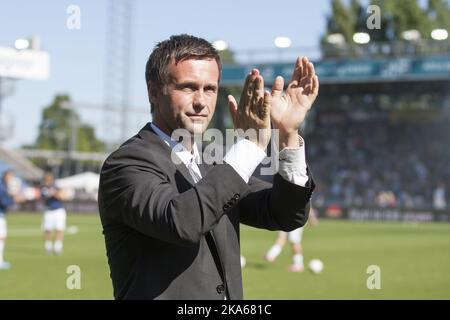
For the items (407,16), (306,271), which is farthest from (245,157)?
(407,16)

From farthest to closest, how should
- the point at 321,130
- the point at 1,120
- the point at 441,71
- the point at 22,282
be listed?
1. the point at 321,130
2. the point at 1,120
3. the point at 441,71
4. the point at 22,282

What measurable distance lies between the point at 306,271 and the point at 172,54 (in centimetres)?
1361

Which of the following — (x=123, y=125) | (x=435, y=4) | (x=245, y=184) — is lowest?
(x=123, y=125)

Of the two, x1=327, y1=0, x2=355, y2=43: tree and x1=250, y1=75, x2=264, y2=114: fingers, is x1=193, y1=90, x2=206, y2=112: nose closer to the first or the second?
x1=250, y1=75, x2=264, y2=114: fingers

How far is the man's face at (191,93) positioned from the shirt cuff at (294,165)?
14.1 inches

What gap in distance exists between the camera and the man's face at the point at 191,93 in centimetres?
328

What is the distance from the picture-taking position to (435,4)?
190ft

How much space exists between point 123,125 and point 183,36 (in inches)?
2268

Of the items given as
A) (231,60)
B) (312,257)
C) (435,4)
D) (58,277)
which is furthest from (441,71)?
(58,277)

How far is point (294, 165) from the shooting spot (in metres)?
3.34

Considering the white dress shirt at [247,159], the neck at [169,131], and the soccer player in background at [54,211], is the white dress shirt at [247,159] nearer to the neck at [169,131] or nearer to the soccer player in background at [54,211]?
the neck at [169,131]

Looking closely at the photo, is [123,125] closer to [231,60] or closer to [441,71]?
[231,60]
